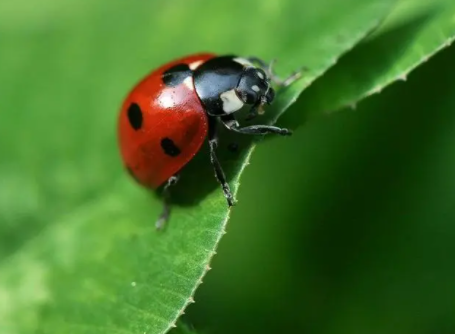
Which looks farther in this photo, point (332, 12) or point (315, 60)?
point (332, 12)

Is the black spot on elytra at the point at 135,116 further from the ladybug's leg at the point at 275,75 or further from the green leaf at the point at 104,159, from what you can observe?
the ladybug's leg at the point at 275,75

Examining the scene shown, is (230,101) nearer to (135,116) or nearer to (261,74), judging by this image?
(261,74)

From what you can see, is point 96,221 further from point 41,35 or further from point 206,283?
point 41,35

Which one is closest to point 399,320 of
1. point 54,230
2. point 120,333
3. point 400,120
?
point 400,120

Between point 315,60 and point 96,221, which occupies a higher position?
point 315,60

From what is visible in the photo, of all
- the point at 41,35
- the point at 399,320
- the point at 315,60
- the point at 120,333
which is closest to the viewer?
the point at 120,333

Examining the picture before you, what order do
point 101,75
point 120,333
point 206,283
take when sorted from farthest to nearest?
point 101,75, point 206,283, point 120,333

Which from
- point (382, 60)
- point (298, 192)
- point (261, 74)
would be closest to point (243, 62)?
point (261, 74)
